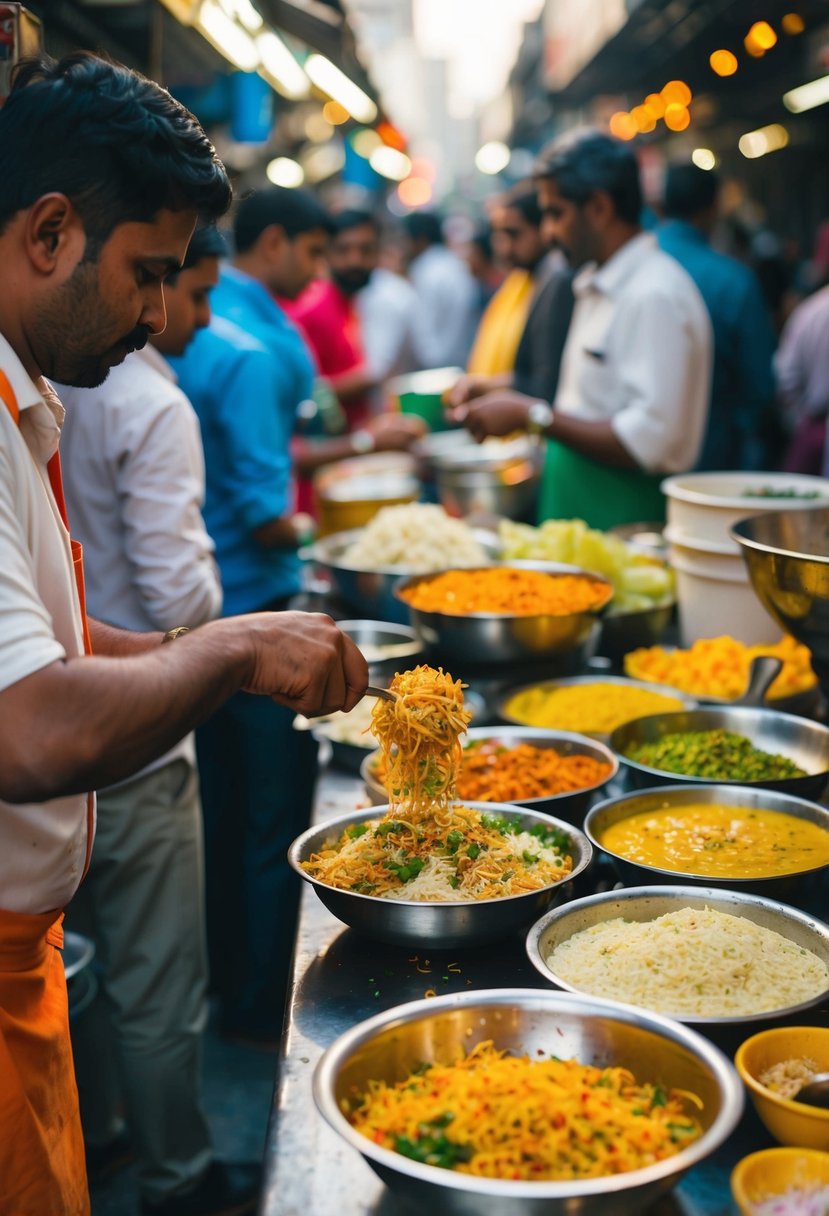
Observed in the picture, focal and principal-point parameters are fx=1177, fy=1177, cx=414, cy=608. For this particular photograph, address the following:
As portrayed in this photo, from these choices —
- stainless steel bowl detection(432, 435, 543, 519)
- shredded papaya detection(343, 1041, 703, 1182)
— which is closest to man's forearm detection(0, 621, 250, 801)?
shredded papaya detection(343, 1041, 703, 1182)

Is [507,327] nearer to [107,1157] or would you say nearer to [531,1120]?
[107,1157]

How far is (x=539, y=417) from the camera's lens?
15.5 feet

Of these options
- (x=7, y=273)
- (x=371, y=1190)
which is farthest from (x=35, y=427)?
(x=371, y=1190)

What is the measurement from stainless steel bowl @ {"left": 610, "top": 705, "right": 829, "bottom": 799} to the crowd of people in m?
0.98

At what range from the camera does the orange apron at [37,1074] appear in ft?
6.07

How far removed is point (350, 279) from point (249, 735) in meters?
5.17

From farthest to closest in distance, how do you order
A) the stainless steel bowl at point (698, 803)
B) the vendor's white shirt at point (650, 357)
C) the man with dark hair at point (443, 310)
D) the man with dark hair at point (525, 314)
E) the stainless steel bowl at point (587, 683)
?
the man with dark hair at point (443, 310) < the man with dark hair at point (525, 314) < the vendor's white shirt at point (650, 357) < the stainless steel bowl at point (587, 683) < the stainless steel bowl at point (698, 803)

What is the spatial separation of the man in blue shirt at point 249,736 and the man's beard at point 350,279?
3.92 metres

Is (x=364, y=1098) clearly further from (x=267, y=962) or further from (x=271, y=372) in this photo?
(x=271, y=372)

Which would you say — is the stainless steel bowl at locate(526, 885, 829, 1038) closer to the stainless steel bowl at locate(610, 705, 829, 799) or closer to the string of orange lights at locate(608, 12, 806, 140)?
the stainless steel bowl at locate(610, 705, 829, 799)

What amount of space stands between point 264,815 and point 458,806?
1993mm

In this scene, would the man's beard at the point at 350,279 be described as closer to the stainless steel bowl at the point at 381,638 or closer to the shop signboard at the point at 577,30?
the shop signboard at the point at 577,30

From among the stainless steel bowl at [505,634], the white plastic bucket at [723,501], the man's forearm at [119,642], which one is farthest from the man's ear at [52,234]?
the white plastic bucket at [723,501]

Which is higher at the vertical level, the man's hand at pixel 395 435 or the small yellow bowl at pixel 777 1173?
the man's hand at pixel 395 435
